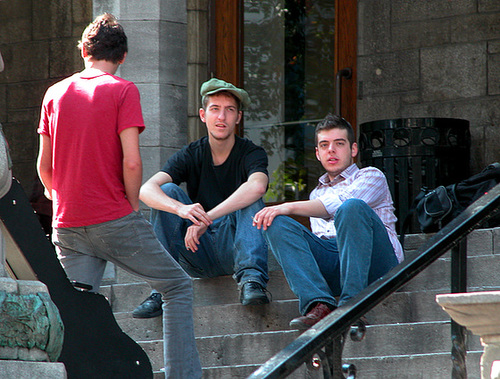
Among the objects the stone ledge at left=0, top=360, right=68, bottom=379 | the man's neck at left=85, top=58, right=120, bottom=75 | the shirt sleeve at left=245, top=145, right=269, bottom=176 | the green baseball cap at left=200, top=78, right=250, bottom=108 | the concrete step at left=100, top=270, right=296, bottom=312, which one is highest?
the man's neck at left=85, top=58, right=120, bottom=75

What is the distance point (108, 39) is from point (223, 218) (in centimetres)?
140

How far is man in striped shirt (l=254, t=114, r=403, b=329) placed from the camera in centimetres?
472

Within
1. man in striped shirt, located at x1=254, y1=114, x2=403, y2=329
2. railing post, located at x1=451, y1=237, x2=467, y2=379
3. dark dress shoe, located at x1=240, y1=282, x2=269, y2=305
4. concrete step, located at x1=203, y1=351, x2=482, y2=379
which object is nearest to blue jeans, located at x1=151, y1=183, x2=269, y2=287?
dark dress shoe, located at x1=240, y1=282, x2=269, y2=305

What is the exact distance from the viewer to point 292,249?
492 centimetres

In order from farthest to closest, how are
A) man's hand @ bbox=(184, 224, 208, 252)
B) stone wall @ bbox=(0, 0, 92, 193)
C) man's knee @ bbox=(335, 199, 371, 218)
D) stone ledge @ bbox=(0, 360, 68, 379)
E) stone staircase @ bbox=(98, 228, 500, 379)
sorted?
stone wall @ bbox=(0, 0, 92, 193) < man's hand @ bbox=(184, 224, 208, 252) < man's knee @ bbox=(335, 199, 371, 218) < stone staircase @ bbox=(98, 228, 500, 379) < stone ledge @ bbox=(0, 360, 68, 379)

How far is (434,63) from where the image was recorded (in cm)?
820

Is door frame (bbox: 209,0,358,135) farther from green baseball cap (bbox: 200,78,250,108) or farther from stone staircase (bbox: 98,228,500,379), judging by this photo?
stone staircase (bbox: 98,228,500,379)

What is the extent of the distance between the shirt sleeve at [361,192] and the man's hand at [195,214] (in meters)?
0.62

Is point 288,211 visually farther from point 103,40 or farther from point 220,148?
point 103,40

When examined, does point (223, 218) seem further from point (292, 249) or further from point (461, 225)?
point (461, 225)

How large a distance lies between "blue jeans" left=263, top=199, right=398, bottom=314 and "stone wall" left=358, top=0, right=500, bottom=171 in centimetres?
322

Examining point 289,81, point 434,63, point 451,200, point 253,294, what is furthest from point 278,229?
point 289,81

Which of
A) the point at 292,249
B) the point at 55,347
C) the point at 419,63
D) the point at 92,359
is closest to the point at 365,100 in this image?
the point at 419,63

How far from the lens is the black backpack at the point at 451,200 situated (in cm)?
626
